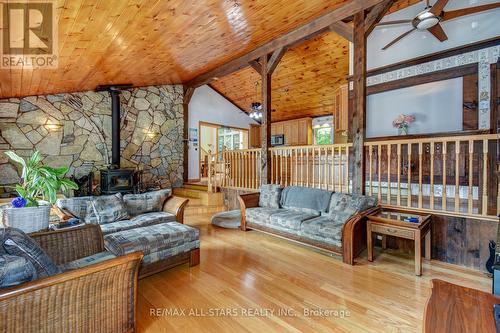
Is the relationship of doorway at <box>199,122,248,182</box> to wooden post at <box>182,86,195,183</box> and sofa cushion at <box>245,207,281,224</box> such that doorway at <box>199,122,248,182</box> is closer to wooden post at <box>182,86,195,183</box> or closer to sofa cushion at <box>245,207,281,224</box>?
wooden post at <box>182,86,195,183</box>

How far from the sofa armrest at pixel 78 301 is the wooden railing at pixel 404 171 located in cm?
316

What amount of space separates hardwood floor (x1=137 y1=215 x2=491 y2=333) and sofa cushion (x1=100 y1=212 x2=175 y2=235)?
693 mm

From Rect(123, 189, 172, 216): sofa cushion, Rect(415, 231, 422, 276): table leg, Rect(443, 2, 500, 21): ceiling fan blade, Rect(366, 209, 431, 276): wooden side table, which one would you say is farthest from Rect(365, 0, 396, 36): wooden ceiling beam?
Rect(123, 189, 172, 216): sofa cushion

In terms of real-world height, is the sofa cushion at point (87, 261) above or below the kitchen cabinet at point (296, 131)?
below

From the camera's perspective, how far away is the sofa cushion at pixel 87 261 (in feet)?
6.17

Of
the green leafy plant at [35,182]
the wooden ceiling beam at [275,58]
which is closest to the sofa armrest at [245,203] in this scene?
the wooden ceiling beam at [275,58]

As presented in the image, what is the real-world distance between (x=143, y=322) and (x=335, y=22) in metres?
4.62

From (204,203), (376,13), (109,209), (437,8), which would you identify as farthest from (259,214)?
(437,8)

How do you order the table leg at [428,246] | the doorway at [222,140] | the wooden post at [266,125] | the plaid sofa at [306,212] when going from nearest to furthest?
the table leg at [428,246] → the plaid sofa at [306,212] → the wooden post at [266,125] → the doorway at [222,140]

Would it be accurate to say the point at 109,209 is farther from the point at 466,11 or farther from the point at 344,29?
the point at 466,11

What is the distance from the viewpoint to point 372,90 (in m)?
5.36

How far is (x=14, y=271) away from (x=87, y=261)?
775mm

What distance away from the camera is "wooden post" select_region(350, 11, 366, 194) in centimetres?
367

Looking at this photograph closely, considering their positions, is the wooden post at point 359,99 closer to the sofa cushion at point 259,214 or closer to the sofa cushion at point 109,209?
the sofa cushion at point 259,214
